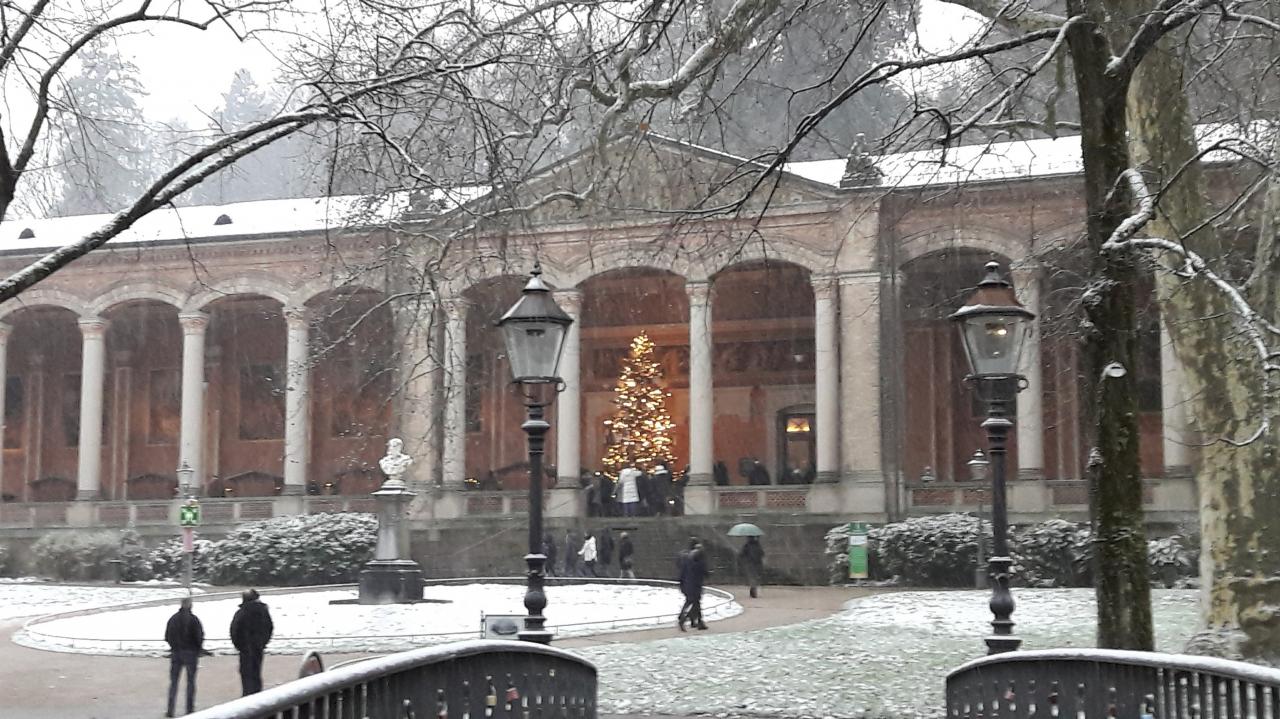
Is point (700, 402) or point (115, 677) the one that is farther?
point (700, 402)

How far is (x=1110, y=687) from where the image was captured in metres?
8.16

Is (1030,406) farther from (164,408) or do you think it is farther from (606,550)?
(164,408)

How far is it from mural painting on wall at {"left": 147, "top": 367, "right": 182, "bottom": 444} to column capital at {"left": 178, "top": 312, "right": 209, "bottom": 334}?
8224 millimetres

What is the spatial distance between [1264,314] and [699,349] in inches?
901

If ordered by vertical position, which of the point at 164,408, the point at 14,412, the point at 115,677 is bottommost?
the point at 115,677

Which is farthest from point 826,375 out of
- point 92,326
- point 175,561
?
Result: point 92,326

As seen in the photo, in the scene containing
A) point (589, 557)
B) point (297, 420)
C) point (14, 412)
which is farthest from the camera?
point (14, 412)

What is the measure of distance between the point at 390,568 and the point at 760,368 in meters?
21.6

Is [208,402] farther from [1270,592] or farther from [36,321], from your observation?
[1270,592]

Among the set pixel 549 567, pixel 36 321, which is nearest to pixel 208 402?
pixel 36 321

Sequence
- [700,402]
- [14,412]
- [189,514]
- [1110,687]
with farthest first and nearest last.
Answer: [14,412] < [700,402] < [189,514] < [1110,687]

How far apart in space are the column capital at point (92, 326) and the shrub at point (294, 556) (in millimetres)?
11103

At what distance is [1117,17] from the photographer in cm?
1234

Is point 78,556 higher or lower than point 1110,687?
lower
